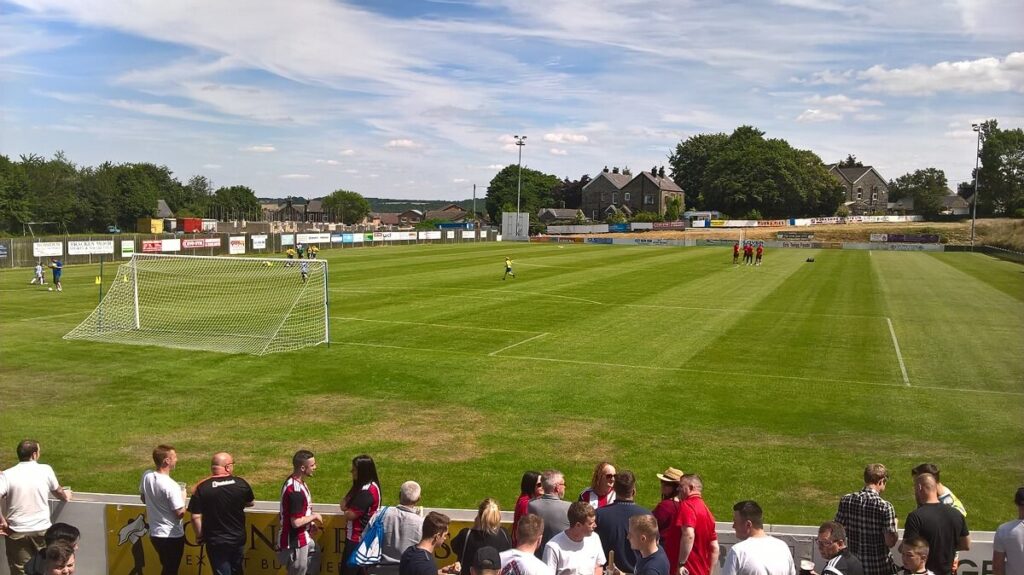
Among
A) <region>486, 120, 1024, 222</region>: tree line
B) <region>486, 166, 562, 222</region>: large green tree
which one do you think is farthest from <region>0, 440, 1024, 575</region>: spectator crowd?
<region>486, 166, 562, 222</region>: large green tree

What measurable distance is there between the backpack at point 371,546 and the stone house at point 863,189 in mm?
167248

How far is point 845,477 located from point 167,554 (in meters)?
10.4

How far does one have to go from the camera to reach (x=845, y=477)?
1291 cm

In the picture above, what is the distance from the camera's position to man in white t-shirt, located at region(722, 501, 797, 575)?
6.22m

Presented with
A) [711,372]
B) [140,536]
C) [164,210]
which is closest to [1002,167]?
[711,372]

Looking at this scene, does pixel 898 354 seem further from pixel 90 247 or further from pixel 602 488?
pixel 90 247

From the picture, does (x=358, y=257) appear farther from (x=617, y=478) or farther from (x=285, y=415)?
(x=617, y=478)

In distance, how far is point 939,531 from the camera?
6.98m

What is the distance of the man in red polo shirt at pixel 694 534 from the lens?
702 centimetres

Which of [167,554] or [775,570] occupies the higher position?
[775,570]

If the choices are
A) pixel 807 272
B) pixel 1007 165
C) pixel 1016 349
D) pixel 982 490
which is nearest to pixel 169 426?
pixel 982 490

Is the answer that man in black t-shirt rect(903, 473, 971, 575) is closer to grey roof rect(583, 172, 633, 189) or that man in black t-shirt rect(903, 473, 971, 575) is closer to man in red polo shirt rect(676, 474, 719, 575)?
man in red polo shirt rect(676, 474, 719, 575)

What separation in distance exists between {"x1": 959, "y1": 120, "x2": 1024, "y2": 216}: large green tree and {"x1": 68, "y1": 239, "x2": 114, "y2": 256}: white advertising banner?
4752 inches

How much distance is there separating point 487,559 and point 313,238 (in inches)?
2792
